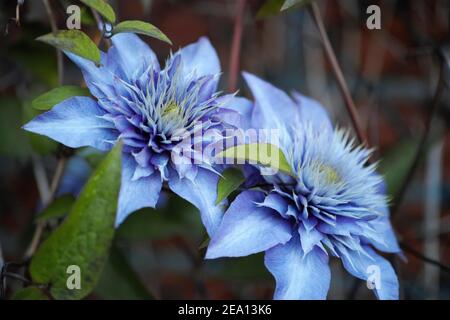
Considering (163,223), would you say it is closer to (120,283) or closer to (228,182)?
(120,283)

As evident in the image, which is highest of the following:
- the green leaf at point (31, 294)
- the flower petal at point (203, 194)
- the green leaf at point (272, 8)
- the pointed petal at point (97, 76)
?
the green leaf at point (272, 8)

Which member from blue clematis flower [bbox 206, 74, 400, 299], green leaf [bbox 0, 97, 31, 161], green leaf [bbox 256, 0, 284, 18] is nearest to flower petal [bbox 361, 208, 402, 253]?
blue clematis flower [bbox 206, 74, 400, 299]

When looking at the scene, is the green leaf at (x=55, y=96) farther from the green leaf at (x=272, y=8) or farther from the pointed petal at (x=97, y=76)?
the green leaf at (x=272, y=8)

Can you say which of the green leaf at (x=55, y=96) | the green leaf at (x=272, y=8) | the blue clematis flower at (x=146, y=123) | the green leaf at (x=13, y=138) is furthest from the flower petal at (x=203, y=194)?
the green leaf at (x=13, y=138)

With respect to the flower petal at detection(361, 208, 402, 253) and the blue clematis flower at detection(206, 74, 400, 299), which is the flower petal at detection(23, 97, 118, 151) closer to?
the blue clematis flower at detection(206, 74, 400, 299)

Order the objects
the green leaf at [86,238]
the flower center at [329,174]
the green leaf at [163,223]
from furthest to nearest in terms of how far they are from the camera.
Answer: the green leaf at [163,223]
the flower center at [329,174]
the green leaf at [86,238]

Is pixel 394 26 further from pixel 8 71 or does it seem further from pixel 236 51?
pixel 8 71

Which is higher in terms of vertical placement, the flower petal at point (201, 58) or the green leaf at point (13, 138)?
the flower petal at point (201, 58)
